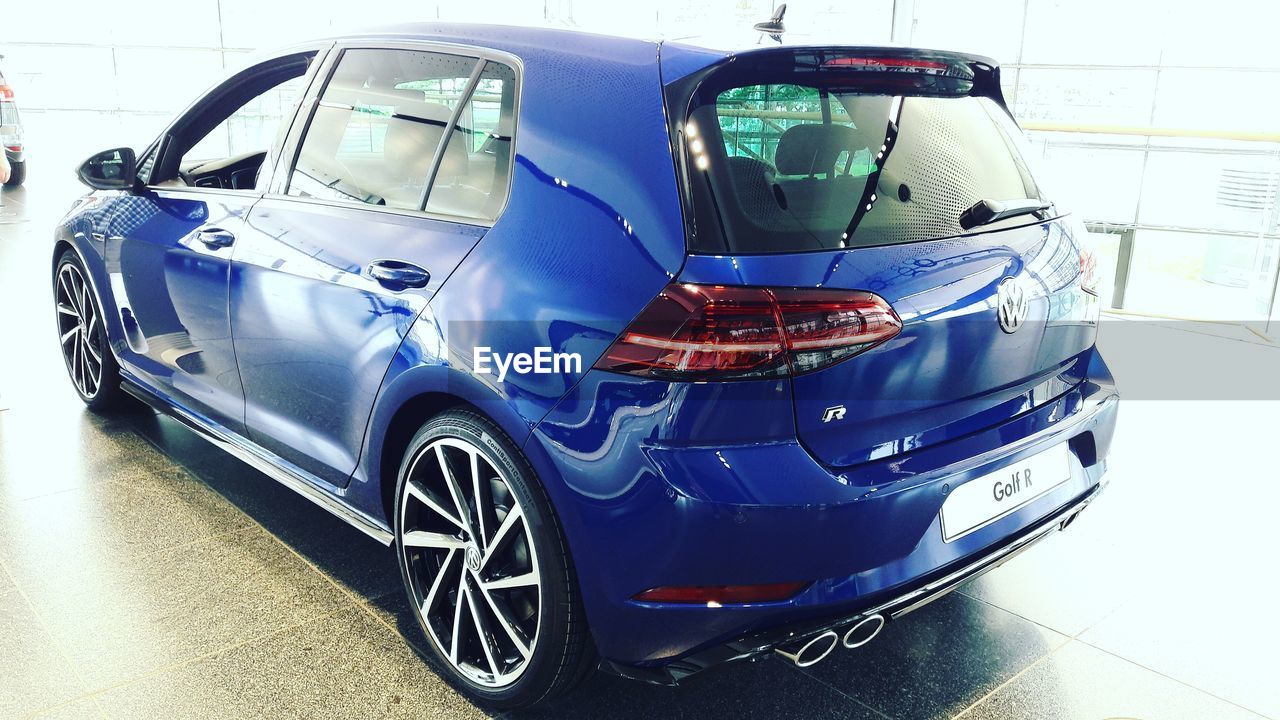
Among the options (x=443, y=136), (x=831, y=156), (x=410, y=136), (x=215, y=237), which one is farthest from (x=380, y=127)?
(x=831, y=156)

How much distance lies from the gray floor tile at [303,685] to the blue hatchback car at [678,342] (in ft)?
0.35

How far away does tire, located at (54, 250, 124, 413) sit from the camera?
375 centimetres

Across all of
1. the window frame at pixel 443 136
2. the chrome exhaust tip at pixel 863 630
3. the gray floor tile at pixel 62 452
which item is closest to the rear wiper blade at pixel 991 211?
the chrome exhaust tip at pixel 863 630

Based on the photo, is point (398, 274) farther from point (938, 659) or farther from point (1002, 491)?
point (938, 659)

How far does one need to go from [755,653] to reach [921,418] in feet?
1.72

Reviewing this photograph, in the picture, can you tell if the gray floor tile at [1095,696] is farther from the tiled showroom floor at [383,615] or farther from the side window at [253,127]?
the side window at [253,127]

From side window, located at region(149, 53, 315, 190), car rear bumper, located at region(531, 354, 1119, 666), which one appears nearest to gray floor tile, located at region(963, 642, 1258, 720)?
car rear bumper, located at region(531, 354, 1119, 666)

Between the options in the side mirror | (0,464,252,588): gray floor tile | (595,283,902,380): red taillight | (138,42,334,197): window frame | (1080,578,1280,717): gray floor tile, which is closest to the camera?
(595,283,902,380): red taillight

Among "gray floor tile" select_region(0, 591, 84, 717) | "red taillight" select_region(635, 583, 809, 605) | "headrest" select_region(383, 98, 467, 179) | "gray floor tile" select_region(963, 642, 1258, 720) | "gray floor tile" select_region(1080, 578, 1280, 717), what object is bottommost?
"gray floor tile" select_region(0, 591, 84, 717)

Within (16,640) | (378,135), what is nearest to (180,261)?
(378,135)

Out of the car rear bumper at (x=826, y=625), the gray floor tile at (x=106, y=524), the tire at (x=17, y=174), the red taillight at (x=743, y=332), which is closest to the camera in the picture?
the red taillight at (x=743, y=332)

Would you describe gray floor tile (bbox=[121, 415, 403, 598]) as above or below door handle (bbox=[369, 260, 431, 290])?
below

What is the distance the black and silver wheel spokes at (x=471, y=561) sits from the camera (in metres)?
→ 2.03

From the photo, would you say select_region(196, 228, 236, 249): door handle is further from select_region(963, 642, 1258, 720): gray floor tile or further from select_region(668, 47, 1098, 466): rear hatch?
select_region(963, 642, 1258, 720): gray floor tile
